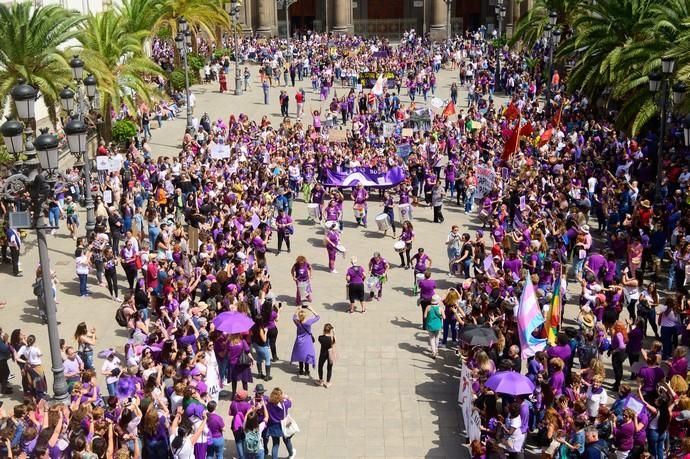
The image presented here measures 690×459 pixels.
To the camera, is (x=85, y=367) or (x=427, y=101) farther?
(x=427, y=101)

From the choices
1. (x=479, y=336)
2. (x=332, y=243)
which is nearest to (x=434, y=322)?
(x=479, y=336)

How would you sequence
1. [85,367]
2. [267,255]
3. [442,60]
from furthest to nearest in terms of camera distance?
[442,60], [267,255], [85,367]

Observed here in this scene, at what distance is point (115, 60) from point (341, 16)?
3942 centimetres

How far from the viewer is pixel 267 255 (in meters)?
24.5

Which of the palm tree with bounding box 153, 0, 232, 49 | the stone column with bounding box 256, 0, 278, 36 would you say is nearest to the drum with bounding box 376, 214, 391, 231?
the palm tree with bounding box 153, 0, 232, 49

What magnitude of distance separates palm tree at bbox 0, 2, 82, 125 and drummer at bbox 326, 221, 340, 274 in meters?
11.6

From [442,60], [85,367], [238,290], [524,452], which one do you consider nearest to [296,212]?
[238,290]

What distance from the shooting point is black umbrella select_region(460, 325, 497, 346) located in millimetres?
15031

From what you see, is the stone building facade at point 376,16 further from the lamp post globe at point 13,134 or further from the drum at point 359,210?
the lamp post globe at point 13,134

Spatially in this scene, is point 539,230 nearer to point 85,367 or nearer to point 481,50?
Answer: point 85,367

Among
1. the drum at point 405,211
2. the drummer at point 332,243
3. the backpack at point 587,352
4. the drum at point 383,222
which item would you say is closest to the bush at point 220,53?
the drum at point 405,211

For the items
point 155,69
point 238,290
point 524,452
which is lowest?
point 524,452

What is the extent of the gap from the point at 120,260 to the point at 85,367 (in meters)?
5.32

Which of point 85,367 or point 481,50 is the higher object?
point 481,50
